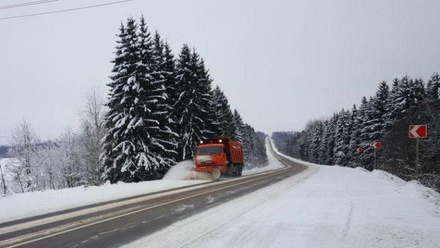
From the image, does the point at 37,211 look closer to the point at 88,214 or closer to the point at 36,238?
the point at 88,214

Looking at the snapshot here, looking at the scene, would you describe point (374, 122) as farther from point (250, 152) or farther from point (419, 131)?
point (419, 131)

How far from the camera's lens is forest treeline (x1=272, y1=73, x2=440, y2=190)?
24.9 m

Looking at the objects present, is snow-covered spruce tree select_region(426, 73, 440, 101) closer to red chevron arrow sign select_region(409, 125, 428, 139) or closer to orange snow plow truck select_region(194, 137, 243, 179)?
orange snow plow truck select_region(194, 137, 243, 179)

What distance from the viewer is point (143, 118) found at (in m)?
30.0

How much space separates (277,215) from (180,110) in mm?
29151

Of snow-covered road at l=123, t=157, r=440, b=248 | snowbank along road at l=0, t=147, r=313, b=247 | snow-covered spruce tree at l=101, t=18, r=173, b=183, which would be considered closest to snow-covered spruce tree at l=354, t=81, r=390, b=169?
snow-covered spruce tree at l=101, t=18, r=173, b=183

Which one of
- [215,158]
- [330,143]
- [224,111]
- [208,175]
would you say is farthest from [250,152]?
[208,175]

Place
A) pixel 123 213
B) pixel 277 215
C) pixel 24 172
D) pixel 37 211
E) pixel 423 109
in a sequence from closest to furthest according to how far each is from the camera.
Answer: pixel 277 215 → pixel 123 213 → pixel 37 211 → pixel 423 109 → pixel 24 172

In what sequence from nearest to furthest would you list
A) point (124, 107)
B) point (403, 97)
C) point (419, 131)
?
point (419, 131) < point (124, 107) < point (403, 97)

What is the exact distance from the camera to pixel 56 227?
9070 mm

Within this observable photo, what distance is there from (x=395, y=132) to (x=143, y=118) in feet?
67.2

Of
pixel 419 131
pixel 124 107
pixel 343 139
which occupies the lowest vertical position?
pixel 419 131

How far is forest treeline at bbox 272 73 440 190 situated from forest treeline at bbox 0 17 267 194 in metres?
17.5

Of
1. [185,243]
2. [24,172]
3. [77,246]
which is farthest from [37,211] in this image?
[24,172]
